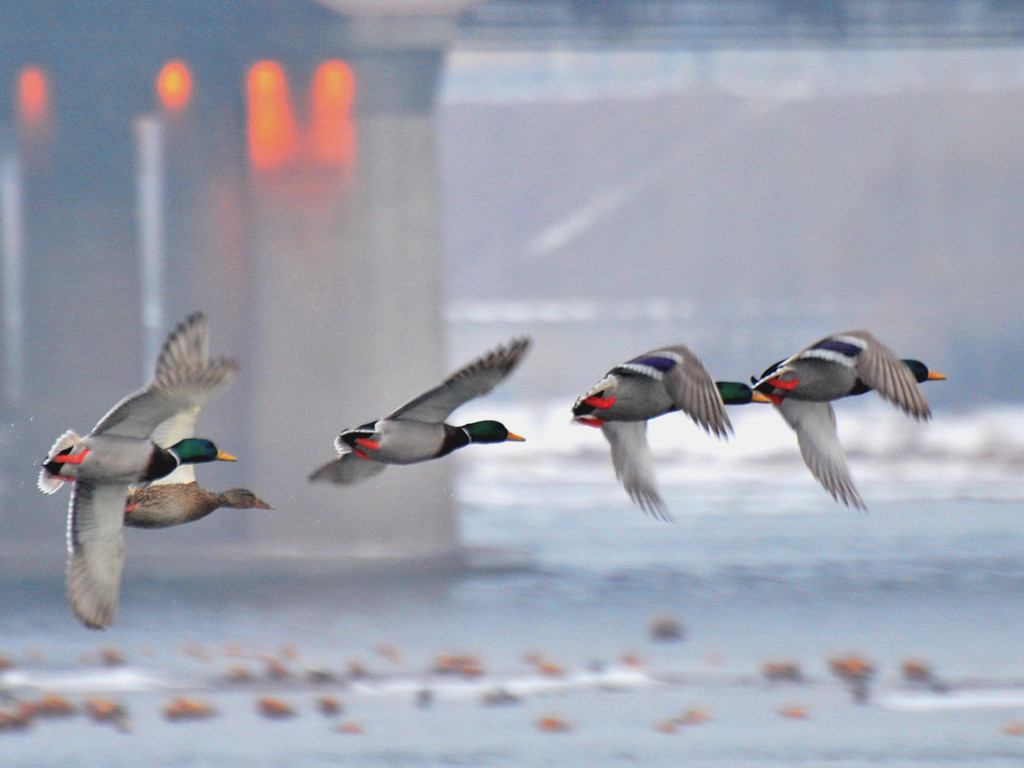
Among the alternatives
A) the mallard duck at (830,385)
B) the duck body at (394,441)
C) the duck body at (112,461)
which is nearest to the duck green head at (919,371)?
the mallard duck at (830,385)

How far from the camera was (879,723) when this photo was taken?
96.2 metres

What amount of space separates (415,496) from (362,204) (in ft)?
83.8

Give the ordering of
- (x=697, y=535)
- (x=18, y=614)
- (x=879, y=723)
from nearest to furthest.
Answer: (x=879, y=723) → (x=18, y=614) → (x=697, y=535)

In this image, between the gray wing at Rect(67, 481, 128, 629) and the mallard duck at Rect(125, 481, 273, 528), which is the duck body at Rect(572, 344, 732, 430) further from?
the gray wing at Rect(67, 481, 128, 629)

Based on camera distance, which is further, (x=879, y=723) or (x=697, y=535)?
(x=697, y=535)

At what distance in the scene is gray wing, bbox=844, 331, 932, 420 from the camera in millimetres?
8500

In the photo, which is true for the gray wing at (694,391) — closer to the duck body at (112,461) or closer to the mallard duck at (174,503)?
the mallard duck at (174,503)

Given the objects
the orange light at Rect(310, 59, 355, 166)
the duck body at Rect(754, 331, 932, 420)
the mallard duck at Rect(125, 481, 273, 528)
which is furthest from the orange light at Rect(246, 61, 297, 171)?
the duck body at Rect(754, 331, 932, 420)

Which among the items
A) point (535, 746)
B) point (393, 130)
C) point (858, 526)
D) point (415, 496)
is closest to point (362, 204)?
point (393, 130)

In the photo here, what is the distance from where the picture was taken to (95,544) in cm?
1045

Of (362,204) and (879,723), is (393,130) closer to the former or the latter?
(362,204)

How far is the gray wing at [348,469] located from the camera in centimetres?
994

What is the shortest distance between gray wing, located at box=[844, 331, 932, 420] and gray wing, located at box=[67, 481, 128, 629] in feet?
15.1

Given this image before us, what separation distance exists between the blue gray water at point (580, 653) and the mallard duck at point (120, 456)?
242ft
